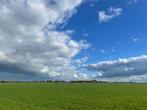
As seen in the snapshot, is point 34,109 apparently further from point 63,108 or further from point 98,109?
point 98,109

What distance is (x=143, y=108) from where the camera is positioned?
124ft

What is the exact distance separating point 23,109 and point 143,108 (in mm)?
16048

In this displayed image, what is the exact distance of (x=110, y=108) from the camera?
124ft

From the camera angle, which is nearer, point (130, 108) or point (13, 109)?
point (13, 109)

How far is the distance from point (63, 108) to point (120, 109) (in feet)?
25.2

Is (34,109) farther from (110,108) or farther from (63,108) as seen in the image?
(110,108)

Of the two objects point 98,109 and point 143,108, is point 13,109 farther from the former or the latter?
point 143,108

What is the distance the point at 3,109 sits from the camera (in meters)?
34.3

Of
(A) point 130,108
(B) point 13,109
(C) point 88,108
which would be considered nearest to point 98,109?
(C) point 88,108

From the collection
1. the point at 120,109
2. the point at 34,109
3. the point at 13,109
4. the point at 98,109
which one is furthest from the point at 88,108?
the point at 13,109

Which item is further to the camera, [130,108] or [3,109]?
[130,108]

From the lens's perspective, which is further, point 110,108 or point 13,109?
point 110,108

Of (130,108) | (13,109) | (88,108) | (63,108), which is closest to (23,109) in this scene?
(13,109)

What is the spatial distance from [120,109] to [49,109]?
9.32 meters
